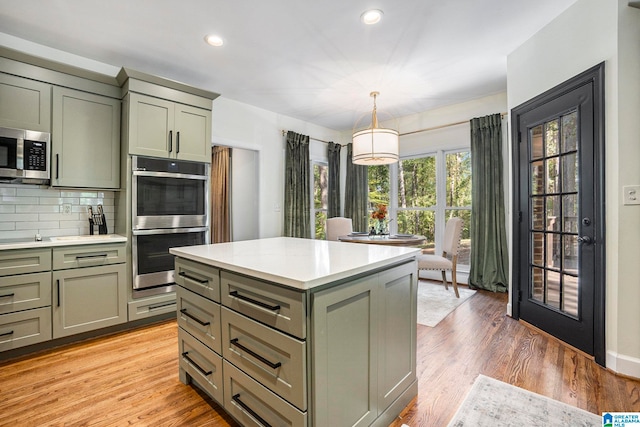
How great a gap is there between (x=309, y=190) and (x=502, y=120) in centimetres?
294

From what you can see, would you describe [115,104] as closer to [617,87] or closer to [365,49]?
[365,49]

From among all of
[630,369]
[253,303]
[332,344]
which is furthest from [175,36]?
[630,369]

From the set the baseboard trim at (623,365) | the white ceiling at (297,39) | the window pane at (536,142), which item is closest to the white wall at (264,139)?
the white ceiling at (297,39)

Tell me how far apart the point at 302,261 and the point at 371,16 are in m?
2.06

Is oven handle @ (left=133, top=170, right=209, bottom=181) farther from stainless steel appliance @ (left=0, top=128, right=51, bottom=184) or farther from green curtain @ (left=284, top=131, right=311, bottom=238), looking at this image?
green curtain @ (left=284, top=131, right=311, bottom=238)

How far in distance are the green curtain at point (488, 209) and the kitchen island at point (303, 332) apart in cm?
289

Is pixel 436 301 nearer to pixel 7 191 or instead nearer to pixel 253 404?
pixel 253 404

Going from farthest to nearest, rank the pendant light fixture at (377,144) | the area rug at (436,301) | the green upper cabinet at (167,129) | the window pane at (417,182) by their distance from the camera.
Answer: the window pane at (417,182) < the pendant light fixture at (377,144) < the area rug at (436,301) < the green upper cabinet at (167,129)

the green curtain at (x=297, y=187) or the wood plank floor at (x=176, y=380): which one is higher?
the green curtain at (x=297, y=187)

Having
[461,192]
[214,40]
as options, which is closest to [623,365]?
[461,192]

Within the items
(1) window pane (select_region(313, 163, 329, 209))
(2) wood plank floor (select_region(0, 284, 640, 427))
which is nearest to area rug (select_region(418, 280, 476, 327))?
(2) wood plank floor (select_region(0, 284, 640, 427))

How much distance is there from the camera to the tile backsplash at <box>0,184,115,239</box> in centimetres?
262

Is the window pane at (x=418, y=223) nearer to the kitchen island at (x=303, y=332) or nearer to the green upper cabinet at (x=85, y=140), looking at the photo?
the kitchen island at (x=303, y=332)

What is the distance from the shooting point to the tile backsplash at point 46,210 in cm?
262
